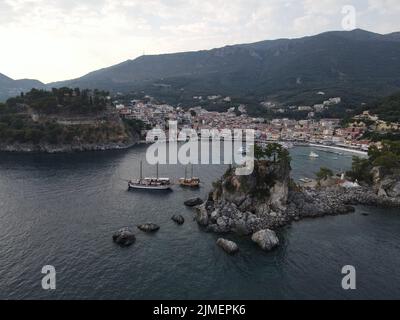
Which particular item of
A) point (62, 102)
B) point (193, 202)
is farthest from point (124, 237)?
point (62, 102)

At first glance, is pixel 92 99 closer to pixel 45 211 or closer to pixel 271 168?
pixel 45 211

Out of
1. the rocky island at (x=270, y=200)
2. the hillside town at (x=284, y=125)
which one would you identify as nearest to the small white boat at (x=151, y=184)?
the rocky island at (x=270, y=200)

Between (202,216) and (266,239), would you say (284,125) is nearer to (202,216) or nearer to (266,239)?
(202,216)

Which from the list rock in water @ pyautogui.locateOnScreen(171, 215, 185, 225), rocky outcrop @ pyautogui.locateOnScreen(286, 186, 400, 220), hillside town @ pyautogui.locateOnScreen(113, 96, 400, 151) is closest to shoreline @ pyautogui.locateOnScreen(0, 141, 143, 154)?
hillside town @ pyautogui.locateOnScreen(113, 96, 400, 151)

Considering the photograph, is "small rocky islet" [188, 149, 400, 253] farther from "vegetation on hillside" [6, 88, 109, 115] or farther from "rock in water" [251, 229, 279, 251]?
"vegetation on hillside" [6, 88, 109, 115]

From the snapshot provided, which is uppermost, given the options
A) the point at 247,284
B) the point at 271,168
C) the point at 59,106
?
the point at 59,106
